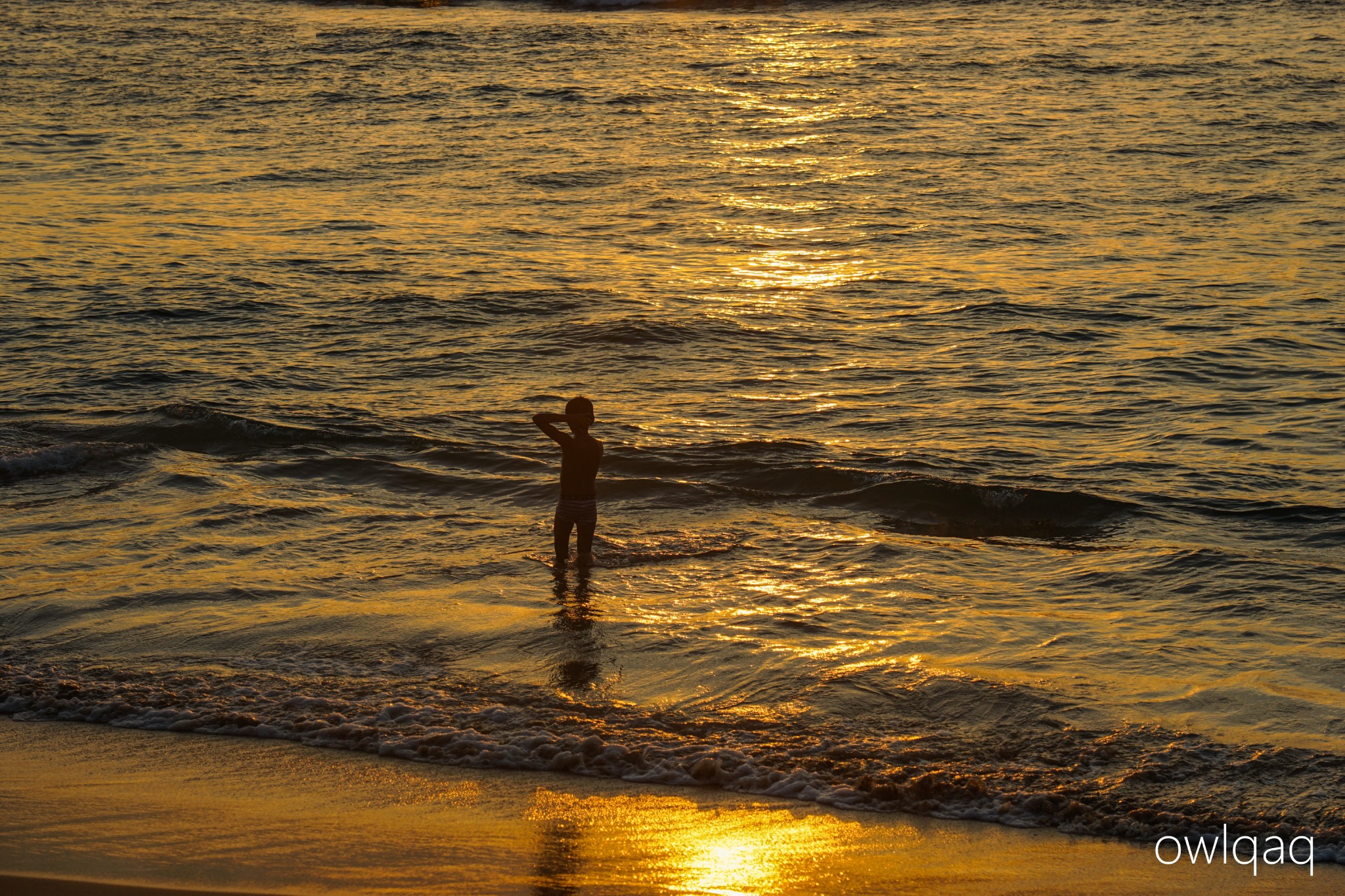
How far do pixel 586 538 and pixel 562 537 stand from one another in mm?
192

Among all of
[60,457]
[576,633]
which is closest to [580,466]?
[576,633]

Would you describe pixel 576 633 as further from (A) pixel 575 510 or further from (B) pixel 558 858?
(B) pixel 558 858

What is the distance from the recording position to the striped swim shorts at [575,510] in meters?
9.54

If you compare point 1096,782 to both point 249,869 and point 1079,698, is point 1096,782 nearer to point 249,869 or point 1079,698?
point 1079,698

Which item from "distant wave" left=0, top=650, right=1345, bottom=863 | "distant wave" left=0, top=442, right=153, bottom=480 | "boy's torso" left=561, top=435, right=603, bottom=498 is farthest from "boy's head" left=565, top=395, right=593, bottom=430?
"distant wave" left=0, top=442, right=153, bottom=480

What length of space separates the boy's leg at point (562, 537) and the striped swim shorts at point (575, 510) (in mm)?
22

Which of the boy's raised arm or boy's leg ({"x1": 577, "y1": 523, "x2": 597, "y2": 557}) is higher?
the boy's raised arm

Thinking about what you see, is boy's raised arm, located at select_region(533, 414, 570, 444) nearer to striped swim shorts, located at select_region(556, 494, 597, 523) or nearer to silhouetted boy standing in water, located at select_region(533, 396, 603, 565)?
silhouetted boy standing in water, located at select_region(533, 396, 603, 565)

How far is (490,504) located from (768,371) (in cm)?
470

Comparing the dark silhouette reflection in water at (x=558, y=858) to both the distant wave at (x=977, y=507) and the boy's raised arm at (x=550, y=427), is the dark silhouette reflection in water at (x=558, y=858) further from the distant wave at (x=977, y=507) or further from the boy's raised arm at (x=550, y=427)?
the distant wave at (x=977, y=507)

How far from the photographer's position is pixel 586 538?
9.76 m

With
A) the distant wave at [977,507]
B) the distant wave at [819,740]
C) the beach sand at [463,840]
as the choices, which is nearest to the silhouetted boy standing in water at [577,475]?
the distant wave at [819,740]

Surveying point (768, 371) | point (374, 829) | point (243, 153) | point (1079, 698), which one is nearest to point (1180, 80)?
point (768, 371)

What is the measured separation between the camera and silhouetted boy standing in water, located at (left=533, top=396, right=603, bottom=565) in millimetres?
9234
